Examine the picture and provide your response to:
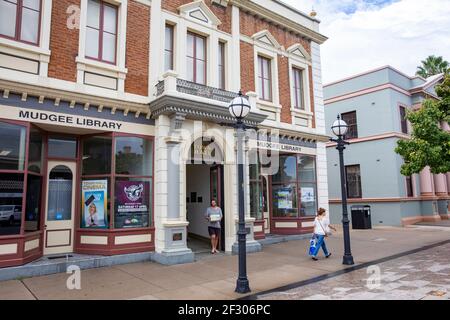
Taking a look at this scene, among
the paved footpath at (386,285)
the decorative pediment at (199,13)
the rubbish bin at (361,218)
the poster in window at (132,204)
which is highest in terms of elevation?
the decorative pediment at (199,13)

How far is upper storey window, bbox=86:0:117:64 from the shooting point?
10.1 metres

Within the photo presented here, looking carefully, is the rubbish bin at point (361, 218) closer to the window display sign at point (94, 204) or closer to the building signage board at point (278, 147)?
the building signage board at point (278, 147)

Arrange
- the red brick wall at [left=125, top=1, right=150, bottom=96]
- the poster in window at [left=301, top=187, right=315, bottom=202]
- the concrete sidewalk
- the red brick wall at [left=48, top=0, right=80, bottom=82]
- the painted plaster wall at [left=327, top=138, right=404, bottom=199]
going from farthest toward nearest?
the painted plaster wall at [left=327, top=138, right=404, bottom=199] < the poster in window at [left=301, top=187, right=315, bottom=202] < the red brick wall at [left=125, top=1, right=150, bottom=96] < the red brick wall at [left=48, top=0, right=80, bottom=82] < the concrete sidewalk

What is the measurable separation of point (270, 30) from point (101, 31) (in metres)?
7.47

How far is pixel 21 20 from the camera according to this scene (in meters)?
8.97

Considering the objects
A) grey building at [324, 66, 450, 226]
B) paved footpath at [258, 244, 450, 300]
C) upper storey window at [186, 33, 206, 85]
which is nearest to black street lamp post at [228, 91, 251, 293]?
paved footpath at [258, 244, 450, 300]

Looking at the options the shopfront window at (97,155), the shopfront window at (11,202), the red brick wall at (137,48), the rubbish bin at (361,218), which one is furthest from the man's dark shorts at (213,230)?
the rubbish bin at (361,218)

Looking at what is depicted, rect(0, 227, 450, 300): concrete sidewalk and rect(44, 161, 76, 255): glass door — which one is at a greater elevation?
rect(44, 161, 76, 255): glass door

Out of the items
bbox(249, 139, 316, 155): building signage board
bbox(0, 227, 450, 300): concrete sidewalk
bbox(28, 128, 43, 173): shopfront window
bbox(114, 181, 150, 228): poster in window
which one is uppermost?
bbox(249, 139, 316, 155): building signage board

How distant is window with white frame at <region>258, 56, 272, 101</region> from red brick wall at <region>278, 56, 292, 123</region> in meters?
0.49

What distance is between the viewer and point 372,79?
2173 cm

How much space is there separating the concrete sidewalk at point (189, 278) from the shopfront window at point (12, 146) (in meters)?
2.73

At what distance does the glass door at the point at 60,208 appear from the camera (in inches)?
386

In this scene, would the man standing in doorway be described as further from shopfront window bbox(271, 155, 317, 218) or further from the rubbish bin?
the rubbish bin
